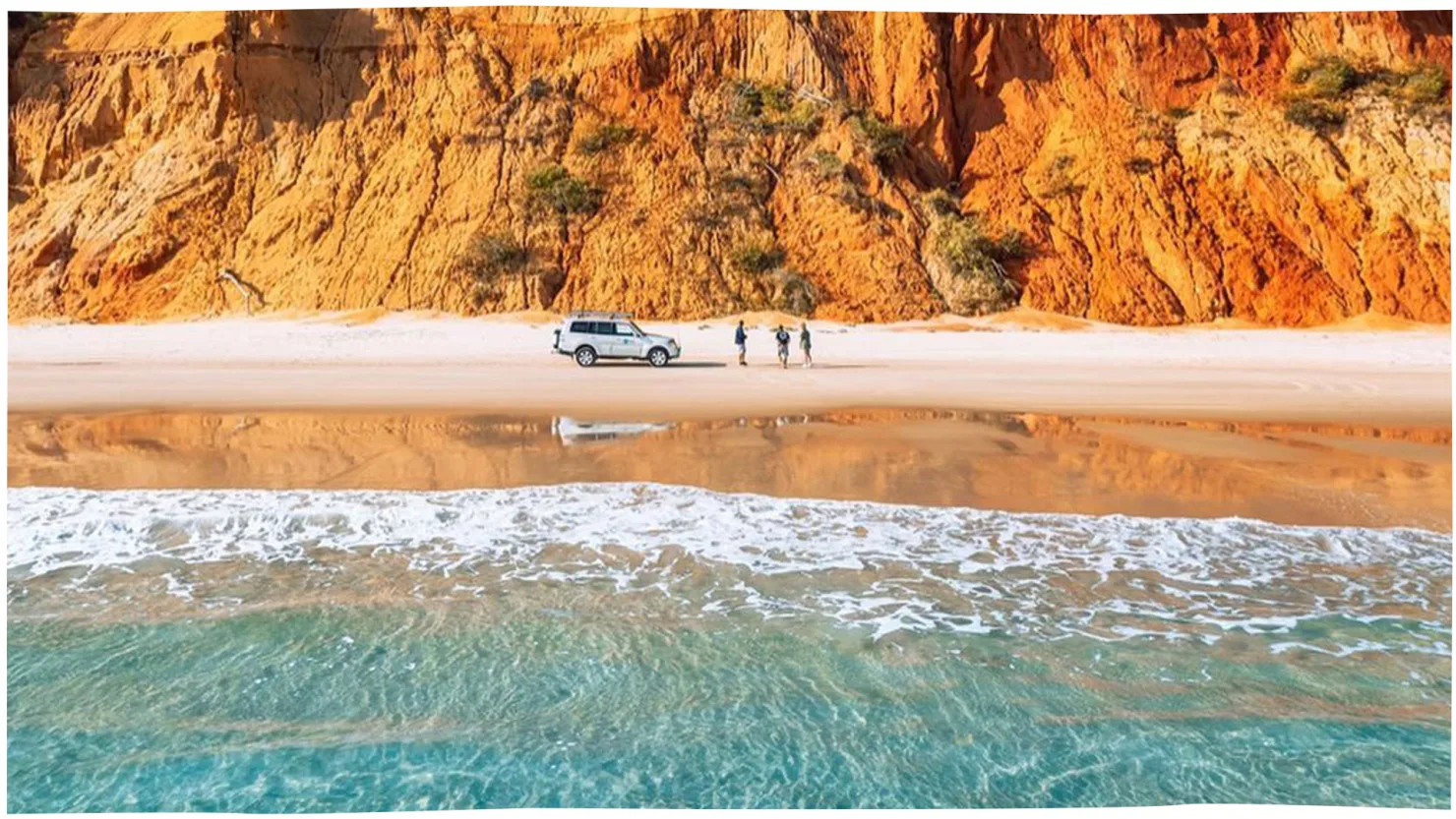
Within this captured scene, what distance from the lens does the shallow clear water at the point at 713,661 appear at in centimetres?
379

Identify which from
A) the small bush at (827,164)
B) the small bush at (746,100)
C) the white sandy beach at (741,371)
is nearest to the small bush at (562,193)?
the white sandy beach at (741,371)

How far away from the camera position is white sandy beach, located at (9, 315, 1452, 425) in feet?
42.2

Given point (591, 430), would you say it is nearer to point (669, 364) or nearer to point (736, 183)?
point (669, 364)

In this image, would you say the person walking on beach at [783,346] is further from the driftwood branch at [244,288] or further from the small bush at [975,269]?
the driftwood branch at [244,288]

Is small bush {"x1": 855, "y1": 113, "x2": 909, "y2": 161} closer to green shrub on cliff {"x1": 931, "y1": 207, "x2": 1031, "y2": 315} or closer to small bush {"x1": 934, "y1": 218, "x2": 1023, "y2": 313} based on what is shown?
green shrub on cliff {"x1": 931, "y1": 207, "x2": 1031, "y2": 315}

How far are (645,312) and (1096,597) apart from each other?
22848mm

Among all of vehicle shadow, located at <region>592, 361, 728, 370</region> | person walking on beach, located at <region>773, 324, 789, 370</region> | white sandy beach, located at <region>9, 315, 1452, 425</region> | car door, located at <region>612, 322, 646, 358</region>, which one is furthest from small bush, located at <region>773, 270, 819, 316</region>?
car door, located at <region>612, 322, 646, 358</region>

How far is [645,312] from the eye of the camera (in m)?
27.4

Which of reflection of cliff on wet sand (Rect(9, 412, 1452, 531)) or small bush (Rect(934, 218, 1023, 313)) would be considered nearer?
reflection of cliff on wet sand (Rect(9, 412, 1452, 531))

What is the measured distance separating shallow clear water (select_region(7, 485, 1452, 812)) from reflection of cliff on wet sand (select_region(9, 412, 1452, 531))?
0.80 m

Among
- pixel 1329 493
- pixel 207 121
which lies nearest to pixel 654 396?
pixel 1329 493

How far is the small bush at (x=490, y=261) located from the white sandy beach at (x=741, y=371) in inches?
91.4

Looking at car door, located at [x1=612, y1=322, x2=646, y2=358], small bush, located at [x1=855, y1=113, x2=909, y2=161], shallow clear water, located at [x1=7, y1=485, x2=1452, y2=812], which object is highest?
small bush, located at [x1=855, y1=113, x2=909, y2=161]

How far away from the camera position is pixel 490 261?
92.2 ft
